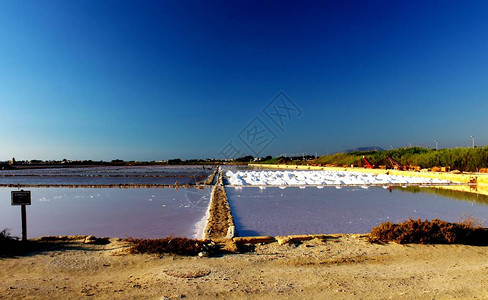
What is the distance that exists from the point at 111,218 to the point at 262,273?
437cm

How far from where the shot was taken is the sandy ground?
8.29 ft

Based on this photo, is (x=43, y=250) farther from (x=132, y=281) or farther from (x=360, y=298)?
(x=360, y=298)

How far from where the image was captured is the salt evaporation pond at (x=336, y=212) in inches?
207

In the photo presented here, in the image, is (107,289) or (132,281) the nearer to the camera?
(107,289)

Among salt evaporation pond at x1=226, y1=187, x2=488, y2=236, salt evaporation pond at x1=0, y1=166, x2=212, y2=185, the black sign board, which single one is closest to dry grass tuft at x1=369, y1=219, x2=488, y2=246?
salt evaporation pond at x1=226, y1=187, x2=488, y2=236

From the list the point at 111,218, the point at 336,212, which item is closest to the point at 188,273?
the point at 111,218

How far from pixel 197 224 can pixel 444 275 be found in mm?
3795

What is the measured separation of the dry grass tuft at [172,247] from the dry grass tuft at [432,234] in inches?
86.4

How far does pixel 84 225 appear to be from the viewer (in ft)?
18.4

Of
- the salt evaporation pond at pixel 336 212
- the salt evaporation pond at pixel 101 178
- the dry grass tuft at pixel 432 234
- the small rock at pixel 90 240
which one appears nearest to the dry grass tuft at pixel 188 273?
the small rock at pixel 90 240

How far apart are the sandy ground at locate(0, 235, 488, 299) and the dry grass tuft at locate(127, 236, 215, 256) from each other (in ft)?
0.50

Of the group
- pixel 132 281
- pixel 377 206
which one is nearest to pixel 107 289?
pixel 132 281

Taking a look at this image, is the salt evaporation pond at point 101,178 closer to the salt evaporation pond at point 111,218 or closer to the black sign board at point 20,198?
the salt evaporation pond at point 111,218

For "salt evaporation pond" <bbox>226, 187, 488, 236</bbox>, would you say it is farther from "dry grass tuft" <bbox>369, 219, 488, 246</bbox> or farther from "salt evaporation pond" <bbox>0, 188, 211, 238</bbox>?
"salt evaporation pond" <bbox>0, 188, 211, 238</bbox>
